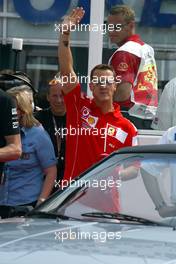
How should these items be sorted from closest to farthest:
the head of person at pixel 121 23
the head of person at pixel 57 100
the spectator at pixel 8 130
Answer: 1. the spectator at pixel 8 130
2. the head of person at pixel 57 100
3. the head of person at pixel 121 23

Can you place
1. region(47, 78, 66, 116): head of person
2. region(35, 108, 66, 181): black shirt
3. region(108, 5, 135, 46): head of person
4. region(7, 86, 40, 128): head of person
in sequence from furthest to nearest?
region(108, 5, 135, 46): head of person
region(47, 78, 66, 116): head of person
region(35, 108, 66, 181): black shirt
region(7, 86, 40, 128): head of person

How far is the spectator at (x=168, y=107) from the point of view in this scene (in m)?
8.61

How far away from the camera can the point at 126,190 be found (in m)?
5.49

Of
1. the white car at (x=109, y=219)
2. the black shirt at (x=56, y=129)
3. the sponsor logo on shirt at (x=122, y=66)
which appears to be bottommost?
the white car at (x=109, y=219)

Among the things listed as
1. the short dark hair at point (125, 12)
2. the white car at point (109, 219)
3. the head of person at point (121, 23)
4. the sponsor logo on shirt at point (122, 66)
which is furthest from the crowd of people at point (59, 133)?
the short dark hair at point (125, 12)

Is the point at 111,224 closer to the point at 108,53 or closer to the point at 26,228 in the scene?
the point at 26,228

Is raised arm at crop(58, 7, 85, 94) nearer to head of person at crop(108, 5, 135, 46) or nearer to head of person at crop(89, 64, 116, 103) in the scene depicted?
head of person at crop(89, 64, 116, 103)

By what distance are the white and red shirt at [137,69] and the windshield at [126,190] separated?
9.47ft

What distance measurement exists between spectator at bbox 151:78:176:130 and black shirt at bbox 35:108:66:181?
1.31 m

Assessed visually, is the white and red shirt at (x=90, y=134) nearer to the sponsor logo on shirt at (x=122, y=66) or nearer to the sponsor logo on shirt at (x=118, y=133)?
the sponsor logo on shirt at (x=118, y=133)

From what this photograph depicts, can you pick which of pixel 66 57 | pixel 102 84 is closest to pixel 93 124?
pixel 102 84

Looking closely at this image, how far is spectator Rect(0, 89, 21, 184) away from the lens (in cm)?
633

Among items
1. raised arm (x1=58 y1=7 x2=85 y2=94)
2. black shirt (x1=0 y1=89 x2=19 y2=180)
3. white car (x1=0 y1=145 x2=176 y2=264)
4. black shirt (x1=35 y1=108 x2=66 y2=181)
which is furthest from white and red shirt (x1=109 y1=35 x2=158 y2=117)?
white car (x1=0 y1=145 x2=176 y2=264)

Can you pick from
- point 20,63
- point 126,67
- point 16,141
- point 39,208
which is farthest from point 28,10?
point 39,208
